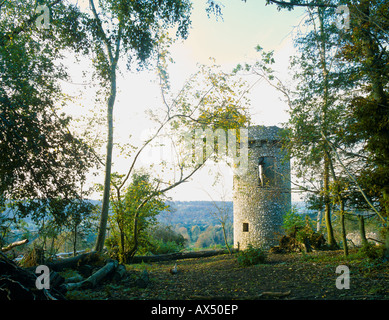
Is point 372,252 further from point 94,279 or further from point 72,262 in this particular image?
point 72,262

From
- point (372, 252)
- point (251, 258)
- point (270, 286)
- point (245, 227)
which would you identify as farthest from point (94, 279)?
point (245, 227)

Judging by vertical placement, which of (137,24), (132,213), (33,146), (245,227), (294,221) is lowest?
(245,227)

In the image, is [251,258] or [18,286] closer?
[18,286]

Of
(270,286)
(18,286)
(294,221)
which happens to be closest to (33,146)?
(18,286)

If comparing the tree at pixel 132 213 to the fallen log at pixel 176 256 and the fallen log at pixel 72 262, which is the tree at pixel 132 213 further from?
the fallen log at pixel 72 262

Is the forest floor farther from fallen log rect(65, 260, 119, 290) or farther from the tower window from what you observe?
the tower window

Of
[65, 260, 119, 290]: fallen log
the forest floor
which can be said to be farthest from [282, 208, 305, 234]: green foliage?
[65, 260, 119, 290]: fallen log

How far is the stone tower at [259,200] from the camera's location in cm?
1360

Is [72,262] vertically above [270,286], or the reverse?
[72,262]

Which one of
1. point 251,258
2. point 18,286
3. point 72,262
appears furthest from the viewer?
point 251,258

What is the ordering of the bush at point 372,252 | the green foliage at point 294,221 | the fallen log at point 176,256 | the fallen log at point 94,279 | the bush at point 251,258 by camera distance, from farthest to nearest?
the fallen log at point 176,256, the green foliage at point 294,221, the bush at point 251,258, the bush at point 372,252, the fallen log at point 94,279

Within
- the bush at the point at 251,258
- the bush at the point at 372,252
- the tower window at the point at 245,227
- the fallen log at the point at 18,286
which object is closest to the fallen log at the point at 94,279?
the fallen log at the point at 18,286

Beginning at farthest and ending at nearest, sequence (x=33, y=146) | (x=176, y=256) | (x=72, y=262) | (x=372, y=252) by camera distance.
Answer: (x=176, y=256) < (x=72, y=262) < (x=372, y=252) < (x=33, y=146)

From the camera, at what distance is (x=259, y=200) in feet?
45.7
